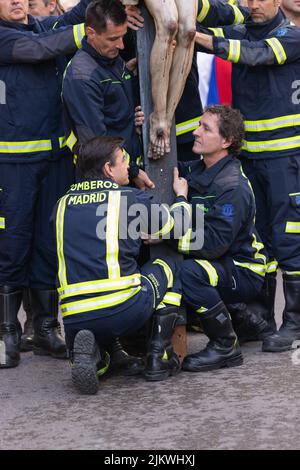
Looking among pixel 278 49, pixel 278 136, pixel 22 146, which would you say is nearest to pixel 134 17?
pixel 278 49

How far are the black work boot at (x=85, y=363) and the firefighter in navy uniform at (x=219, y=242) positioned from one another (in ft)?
2.20

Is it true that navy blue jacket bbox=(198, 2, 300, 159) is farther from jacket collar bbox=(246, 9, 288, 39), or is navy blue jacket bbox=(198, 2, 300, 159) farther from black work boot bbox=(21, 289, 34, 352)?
black work boot bbox=(21, 289, 34, 352)

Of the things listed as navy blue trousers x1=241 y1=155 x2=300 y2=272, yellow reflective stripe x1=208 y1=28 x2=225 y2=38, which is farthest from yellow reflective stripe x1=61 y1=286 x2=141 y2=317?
yellow reflective stripe x1=208 y1=28 x2=225 y2=38

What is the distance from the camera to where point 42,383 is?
213 inches

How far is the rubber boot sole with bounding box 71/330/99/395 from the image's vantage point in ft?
16.3

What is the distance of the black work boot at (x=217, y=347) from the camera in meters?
5.50

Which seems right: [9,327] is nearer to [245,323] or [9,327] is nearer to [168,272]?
[168,272]

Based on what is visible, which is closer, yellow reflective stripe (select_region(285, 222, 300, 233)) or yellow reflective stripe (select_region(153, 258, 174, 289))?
yellow reflective stripe (select_region(153, 258, 174, 289))

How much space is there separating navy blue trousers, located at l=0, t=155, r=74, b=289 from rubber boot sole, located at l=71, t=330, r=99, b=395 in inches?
42.2

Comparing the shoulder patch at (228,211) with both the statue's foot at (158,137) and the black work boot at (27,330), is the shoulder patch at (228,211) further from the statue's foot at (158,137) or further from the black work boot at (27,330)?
the black work boot at (27,330)

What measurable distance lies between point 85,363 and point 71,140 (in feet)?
4.38

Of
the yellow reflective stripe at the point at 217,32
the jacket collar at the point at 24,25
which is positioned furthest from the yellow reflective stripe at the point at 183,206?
the jacket collar at the point at 24,25

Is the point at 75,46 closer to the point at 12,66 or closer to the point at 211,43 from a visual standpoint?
the point at 12,66

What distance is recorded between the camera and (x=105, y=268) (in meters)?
5.08
